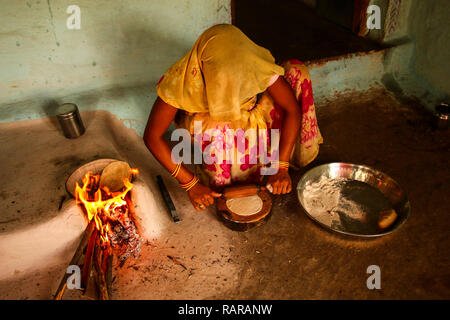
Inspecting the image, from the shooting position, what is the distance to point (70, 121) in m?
2.13

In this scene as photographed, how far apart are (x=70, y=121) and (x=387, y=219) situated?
2046 millimetres

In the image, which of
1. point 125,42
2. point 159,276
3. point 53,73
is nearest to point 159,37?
point 125,42

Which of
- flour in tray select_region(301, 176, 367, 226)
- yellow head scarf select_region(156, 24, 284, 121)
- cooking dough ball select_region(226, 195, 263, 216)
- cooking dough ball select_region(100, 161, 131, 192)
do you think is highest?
yellow head scarf select_region(156, 24, 284, 121)

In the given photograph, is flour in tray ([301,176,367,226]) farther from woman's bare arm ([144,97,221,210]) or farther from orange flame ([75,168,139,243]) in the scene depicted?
orange flame ([75,168,139,243])

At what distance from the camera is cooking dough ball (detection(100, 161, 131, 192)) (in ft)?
6.05

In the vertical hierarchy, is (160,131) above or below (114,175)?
above

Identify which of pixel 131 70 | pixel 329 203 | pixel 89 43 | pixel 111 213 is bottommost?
pixel 329 203

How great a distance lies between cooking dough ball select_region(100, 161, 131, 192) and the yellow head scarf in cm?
51

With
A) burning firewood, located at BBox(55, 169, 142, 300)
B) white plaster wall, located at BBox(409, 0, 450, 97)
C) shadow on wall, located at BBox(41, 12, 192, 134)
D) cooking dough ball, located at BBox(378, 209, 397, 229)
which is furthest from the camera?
white plaster wall, located at BBox(409, 0, 450, 97)

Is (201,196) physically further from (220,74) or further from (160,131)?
(220,74)

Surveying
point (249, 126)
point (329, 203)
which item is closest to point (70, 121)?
point (249, 126)

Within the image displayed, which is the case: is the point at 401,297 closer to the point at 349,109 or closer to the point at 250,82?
the point at 250,82

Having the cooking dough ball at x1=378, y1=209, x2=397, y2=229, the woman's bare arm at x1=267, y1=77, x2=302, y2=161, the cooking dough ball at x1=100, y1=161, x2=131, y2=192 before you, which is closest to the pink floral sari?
the woman's bare arm at x1=267, y1=77, x2=302, y2=161

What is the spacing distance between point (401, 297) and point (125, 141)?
2.09 meters
